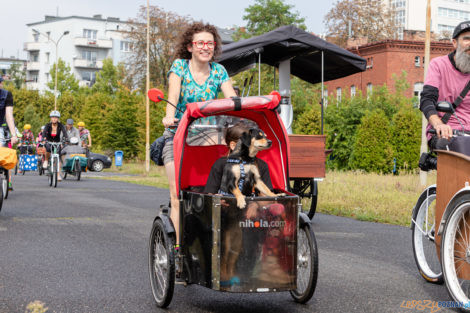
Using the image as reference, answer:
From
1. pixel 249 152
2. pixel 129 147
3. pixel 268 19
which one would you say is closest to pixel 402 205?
pixel 249 152

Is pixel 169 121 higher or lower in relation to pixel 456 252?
higher

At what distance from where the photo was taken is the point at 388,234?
363 inches

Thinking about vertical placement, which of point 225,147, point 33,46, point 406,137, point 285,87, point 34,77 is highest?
point 33,46

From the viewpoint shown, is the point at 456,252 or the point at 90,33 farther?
the point at 90,33

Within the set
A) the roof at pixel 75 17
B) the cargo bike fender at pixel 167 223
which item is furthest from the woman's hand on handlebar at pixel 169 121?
the roof at pixel 75 17

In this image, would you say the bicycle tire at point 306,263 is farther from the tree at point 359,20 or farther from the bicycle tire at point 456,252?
the tree at point 359,20

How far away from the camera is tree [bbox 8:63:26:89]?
110 m

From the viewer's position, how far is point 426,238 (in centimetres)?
609

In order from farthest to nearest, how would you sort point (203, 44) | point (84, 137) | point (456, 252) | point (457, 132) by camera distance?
point (84, 137)
point (203, 44)
point (457, 132)
point (456, 252)

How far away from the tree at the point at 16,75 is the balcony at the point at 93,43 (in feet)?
40.6

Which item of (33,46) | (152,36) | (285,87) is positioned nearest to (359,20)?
(152,36)

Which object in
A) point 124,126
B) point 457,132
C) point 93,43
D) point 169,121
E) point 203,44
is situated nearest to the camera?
point 169,121

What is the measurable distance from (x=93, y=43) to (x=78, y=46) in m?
2.42

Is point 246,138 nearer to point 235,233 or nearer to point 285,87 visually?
point 235,233
